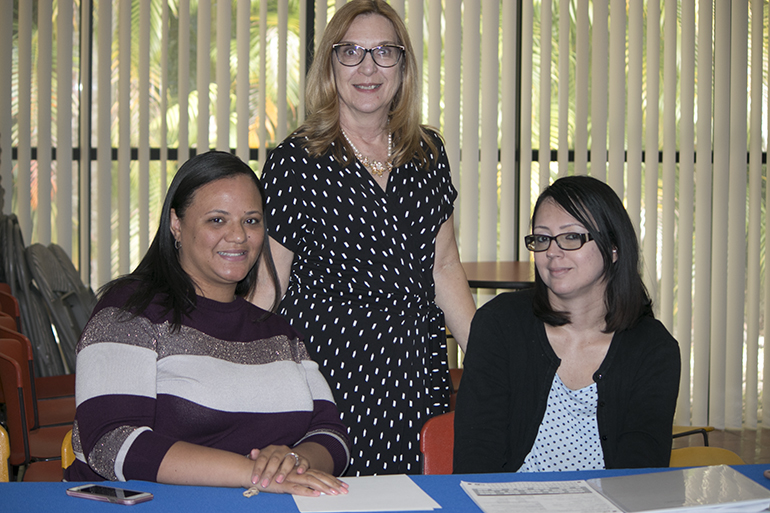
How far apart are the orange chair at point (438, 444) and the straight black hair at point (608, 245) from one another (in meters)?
0.37

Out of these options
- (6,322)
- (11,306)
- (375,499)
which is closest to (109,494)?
(375,499)

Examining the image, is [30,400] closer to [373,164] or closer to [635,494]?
[373,164]

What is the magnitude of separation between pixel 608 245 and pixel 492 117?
128 inches

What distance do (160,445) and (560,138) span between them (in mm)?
4097

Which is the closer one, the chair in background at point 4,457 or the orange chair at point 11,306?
the chair in background at point 4,457

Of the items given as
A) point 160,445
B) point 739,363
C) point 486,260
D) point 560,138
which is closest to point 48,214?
point 486,260

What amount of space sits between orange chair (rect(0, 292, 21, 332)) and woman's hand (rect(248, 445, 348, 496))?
8.90 ft

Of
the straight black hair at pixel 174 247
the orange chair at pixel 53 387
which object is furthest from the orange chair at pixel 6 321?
the straight black hair at pixel 174 247

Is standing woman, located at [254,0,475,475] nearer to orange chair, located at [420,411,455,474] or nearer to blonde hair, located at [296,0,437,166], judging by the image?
blonde hair, located at [296,0,437,166]

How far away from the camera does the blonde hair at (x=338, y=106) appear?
1958 mm

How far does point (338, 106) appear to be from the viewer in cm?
204

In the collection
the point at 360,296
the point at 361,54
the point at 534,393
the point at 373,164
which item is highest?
the point at 361,54

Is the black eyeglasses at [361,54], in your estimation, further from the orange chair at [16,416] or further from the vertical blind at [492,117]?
the vertical blind at [492,117]

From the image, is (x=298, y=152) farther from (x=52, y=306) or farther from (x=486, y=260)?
(x=486, y=260)
